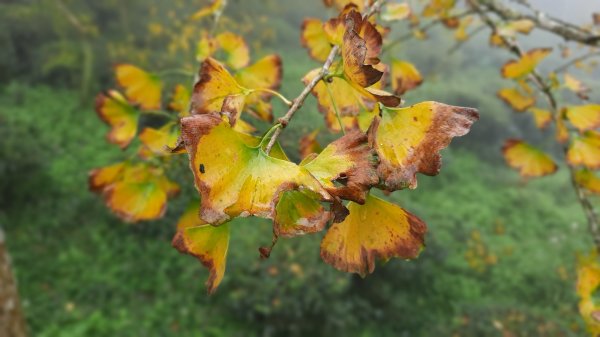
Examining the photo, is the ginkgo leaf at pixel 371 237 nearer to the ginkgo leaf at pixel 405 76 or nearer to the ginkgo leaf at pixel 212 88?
the ginkgo leaf at pixel 212 88

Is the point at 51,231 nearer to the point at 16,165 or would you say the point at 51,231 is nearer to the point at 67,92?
the point at 16,165

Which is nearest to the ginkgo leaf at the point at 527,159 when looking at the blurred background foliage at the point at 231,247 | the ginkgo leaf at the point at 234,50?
the blurred background foliage at the point at 231,247

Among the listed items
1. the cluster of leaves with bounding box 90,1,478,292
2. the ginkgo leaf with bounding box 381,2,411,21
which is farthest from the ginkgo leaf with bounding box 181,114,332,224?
the ginkgo leaf with bounding box 381,2,411,21

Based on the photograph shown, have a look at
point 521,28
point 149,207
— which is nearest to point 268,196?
point 149,207

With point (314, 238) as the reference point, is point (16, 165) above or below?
above

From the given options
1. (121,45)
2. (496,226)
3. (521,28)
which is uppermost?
(521,28)

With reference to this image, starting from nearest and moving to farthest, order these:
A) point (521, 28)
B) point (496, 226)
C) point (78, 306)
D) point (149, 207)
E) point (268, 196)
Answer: point (268, 196) → point (149, 207) → point (521, 28) → point (78, 306) → point (496, 226)
